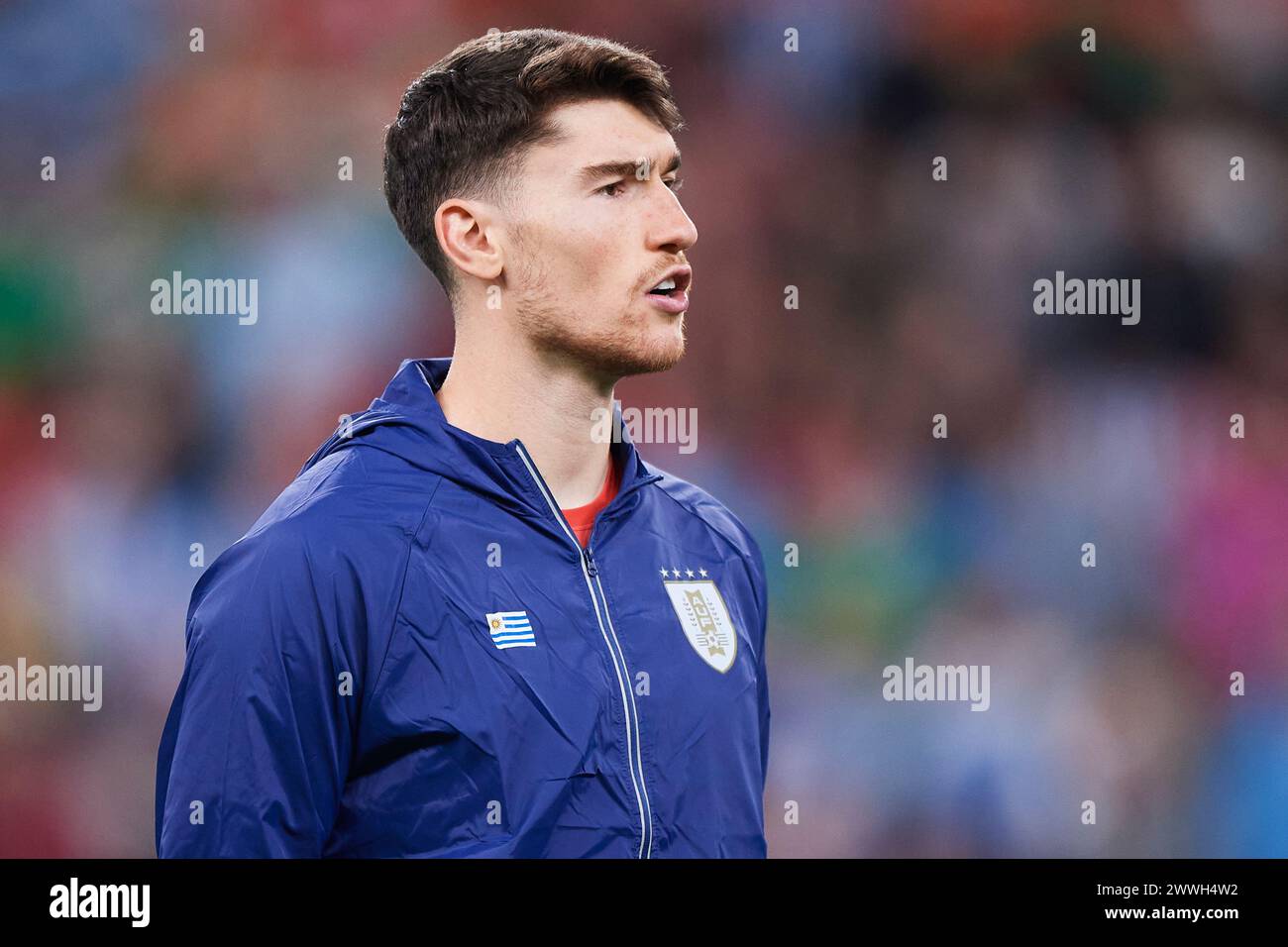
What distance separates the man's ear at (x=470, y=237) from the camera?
2232 millimetres

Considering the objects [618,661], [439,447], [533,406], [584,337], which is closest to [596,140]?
[584,337]

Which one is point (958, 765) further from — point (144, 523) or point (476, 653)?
point (476, 653)

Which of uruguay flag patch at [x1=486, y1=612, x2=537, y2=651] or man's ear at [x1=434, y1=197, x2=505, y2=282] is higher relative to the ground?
man's ear at [x1=434, y1=197, x2=505, y2=282]

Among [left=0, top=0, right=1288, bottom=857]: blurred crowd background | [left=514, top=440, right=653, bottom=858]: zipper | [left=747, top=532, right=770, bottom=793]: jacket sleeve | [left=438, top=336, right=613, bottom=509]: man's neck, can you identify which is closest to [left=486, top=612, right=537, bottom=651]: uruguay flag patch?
[left=514, top=440, right=653, bottom=858]: zipper

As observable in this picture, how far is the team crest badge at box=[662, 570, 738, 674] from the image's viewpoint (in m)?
2.15

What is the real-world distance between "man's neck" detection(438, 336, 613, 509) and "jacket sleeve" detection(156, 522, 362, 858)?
407 millimetres

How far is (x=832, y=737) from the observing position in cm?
477

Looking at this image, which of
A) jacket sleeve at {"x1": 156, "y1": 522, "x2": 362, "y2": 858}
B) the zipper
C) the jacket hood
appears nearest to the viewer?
jacket sleeve at {"x1": 156, "y1": 522, "x2": 362, "y2": 858}

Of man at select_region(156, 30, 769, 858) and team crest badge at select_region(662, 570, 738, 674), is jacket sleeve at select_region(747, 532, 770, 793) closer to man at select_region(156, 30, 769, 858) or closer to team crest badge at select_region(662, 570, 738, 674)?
man at select_region(156, 30, 769, 858)

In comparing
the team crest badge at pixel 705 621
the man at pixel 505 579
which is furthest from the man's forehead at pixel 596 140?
the team crest badge at pixel 705 621

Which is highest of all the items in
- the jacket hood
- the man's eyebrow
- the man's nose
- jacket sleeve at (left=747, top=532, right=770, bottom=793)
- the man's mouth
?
the man's eyebrow

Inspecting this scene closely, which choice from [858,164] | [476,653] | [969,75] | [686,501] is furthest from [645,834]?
[969,75]

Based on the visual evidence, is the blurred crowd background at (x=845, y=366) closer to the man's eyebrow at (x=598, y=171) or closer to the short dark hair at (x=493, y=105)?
the short dark hair at (x=493, y=105)

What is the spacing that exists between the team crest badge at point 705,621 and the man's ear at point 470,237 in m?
0.58
